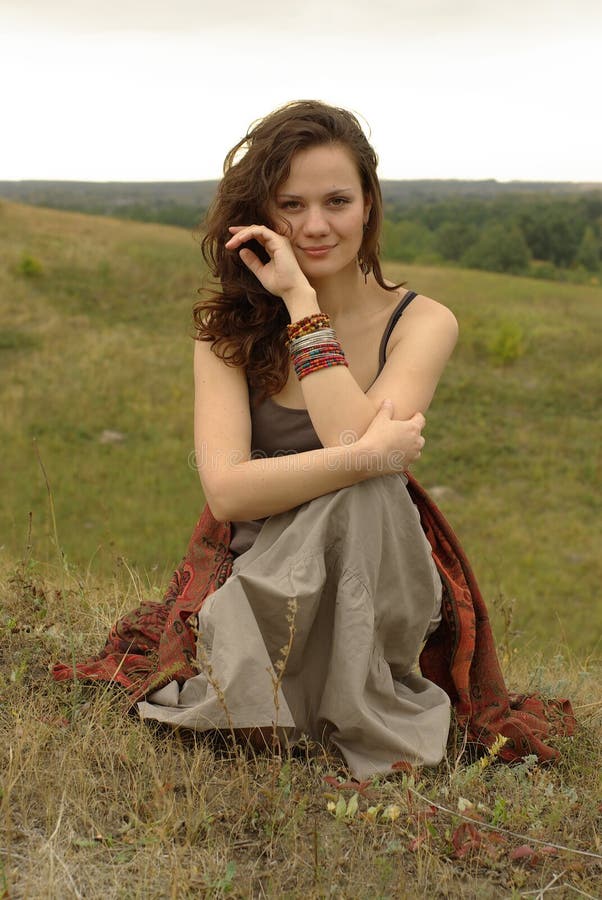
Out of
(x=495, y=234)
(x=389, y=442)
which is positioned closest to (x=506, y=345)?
(x=389, y=442)

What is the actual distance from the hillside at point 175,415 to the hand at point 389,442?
31.4 ft

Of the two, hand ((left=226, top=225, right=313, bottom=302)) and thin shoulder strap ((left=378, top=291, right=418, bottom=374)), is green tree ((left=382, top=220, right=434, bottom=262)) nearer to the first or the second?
thin shoulder strap ((left=378, top=291, right=418, bottom=374))

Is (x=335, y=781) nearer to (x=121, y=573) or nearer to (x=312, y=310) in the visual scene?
(x=312, y=310)

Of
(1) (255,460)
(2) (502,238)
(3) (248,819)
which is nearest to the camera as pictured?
(3) (248,819)

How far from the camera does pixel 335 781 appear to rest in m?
2.56

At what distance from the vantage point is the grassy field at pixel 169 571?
2.25 metres

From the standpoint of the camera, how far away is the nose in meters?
3.07

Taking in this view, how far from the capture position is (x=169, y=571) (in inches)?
261

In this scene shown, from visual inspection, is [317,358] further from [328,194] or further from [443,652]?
[443,652]

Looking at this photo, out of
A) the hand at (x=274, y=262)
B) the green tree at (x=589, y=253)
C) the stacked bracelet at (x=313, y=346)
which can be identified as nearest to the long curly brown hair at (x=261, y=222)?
the hand at (x=274, y=262)

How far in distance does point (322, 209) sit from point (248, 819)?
1923 mm

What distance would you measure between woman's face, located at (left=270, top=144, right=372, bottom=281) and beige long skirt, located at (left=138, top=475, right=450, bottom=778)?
2.76 ft

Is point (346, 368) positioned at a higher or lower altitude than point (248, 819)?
higher

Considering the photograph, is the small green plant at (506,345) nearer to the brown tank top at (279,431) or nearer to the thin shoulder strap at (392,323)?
the thin shoulder strap at (392,323)
